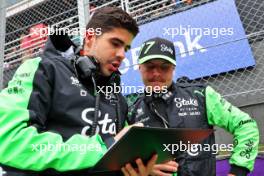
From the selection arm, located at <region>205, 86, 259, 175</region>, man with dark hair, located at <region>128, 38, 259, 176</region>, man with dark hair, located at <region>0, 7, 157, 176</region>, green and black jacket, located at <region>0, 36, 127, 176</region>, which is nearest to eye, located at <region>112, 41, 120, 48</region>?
man with dark hair, located at <region>0, 7, 157, 176</region>

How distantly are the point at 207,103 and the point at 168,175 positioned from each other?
0.66 metres

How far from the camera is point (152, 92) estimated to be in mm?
1658

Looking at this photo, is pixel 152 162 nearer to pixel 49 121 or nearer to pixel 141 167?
pixel 141 167

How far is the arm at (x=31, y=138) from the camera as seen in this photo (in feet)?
2.73

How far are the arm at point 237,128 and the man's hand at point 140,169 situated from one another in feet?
2.42

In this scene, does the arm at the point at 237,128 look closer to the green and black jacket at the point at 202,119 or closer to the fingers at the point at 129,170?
the green and black jacket at the point at 202,119

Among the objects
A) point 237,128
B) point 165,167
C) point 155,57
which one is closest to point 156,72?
point 155,57

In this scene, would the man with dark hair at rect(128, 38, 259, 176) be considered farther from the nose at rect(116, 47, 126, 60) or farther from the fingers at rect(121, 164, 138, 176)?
the fingers at rect(121, 164, 138, 176)

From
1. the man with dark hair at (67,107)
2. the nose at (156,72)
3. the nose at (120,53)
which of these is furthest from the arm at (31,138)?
the nose at (156,72)

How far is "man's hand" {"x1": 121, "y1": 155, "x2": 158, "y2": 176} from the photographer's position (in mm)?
917

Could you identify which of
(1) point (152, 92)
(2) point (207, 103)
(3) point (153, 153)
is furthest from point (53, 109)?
(2) point (207, 103)

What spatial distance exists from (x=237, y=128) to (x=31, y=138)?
104 cm

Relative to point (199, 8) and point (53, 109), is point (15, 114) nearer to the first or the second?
point (53, 109)

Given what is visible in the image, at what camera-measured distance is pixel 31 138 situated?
33.1 inches
